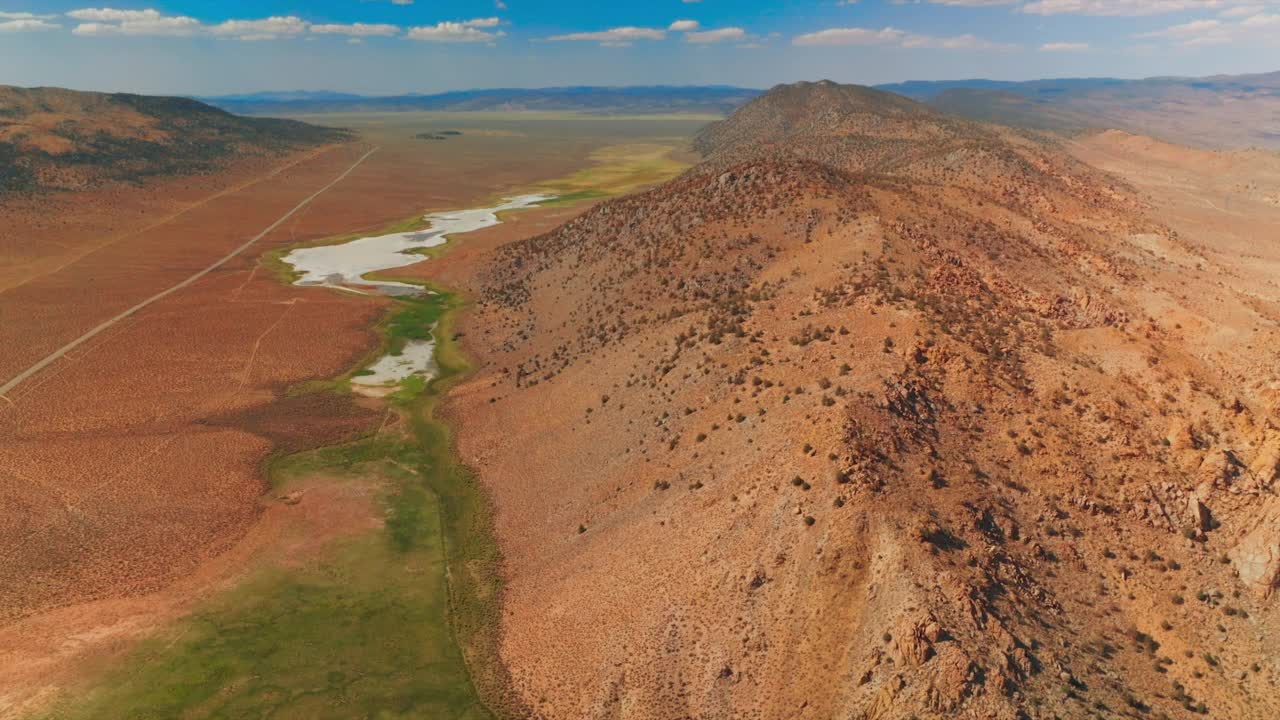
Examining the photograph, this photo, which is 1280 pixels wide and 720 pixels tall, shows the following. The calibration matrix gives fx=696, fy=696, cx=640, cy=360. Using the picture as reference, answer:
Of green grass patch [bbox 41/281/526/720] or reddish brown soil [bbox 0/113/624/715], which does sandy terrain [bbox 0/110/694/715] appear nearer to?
reddish brown soil [bbox 0/113/624/715]

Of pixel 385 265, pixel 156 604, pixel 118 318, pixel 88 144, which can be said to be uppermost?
pixel 88 144

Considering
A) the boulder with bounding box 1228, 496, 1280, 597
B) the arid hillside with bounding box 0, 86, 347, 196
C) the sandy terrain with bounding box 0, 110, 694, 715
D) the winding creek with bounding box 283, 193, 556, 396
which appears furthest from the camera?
the arid hillside with bounding box 0, 86, 347, 196

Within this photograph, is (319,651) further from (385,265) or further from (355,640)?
(385,265)

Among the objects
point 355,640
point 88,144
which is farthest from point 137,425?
point 88,144

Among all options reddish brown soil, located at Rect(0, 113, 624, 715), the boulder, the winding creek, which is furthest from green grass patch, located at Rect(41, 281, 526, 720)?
the boulder

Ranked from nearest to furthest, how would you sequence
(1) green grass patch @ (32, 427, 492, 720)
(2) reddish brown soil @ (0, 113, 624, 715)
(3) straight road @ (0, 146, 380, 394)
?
(1) green grass patch @ (32, 427, 492, 720)
(2) reddish brown soil @ (0, 113, 624, 715)
(3) straight road @ (0, 146, 380, 394)

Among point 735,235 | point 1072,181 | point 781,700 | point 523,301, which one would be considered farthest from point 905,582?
point 1072,181

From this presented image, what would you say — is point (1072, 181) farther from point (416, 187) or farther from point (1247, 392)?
point (416, 187)
